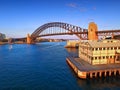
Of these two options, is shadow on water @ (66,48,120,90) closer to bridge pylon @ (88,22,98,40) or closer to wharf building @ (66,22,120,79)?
wharf building @ (66,22,120,79)

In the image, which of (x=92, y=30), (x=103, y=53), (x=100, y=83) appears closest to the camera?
(x=100, y=83)

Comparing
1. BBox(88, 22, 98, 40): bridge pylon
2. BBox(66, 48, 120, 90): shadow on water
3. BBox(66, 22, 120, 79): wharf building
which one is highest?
BBox(88, 22, 98, 40): bridge pylon

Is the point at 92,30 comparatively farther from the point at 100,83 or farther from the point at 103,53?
the point at 100,83

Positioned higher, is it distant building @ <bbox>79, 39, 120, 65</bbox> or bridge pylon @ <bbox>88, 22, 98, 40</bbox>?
bridge pylon @ <bbox>88, 22, 98, 40</bbox>

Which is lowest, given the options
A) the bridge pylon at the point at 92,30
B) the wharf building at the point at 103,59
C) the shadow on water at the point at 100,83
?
the shadow on water at the point at 100,83

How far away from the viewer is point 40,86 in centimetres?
3712

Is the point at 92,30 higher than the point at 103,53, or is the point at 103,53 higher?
the point at 92,30

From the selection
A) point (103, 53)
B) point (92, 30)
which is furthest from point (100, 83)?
point (92, 30)

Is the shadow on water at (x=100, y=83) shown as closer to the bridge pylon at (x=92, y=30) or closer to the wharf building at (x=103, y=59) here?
the wharf building at (x=103, y=59)

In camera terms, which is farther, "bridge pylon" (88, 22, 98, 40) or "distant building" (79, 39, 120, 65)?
"bridge pylon" (88, 22, 98, 40)

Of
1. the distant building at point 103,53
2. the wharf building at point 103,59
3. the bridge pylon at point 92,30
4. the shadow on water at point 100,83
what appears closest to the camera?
the shadow on water at point 100,83

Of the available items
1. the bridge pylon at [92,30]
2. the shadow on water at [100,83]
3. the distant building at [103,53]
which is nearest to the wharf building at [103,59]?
the distant building at [103,53]

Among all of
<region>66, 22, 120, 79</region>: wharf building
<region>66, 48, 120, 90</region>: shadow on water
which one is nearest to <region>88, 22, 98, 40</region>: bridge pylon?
<region>66, 22, 120, 79</region>: wharf building

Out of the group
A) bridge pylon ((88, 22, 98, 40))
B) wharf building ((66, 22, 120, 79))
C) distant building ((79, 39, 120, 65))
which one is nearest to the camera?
wharf building ((66, 22, 120, 79))
